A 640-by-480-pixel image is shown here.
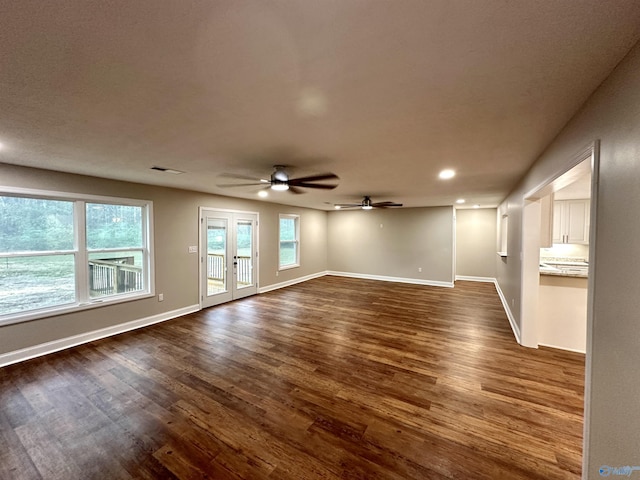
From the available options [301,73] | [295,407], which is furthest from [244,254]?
[301,73]

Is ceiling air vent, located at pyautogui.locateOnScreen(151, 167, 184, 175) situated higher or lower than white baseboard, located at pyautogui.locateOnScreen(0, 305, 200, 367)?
higher

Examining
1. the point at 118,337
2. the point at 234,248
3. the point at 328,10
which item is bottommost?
the point at 118,337

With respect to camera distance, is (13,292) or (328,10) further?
(13,292)

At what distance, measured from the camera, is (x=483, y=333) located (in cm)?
399

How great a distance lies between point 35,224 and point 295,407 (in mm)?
4035

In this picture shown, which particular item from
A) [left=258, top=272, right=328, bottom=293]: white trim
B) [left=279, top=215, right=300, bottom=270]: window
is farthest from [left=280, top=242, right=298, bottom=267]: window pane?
[left=258, top=272, right=328, bottom=293]: white trim

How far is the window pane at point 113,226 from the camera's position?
3834 mm

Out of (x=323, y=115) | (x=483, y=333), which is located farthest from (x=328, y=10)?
(x=483, y=333)

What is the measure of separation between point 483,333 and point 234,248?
508 cm

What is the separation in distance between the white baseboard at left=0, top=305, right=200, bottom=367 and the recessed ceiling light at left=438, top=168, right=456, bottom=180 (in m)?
5.11

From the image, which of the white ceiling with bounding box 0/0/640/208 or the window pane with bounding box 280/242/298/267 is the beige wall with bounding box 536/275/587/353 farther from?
the window pane with bounding box 280/242/298/267

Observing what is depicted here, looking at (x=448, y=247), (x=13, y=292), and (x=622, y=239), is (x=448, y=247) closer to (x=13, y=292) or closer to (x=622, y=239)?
(x=622, y=239)

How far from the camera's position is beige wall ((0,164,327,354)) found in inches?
127

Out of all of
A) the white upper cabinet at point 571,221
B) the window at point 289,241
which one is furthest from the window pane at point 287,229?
the white upper cabinet at point 571,221
